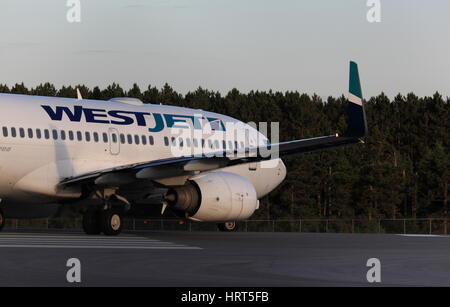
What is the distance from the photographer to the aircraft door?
101 feet

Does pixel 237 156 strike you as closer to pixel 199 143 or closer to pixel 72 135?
pixel 72 135

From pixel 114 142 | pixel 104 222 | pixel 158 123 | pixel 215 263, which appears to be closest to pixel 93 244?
pixel 104 222

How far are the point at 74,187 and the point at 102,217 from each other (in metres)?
1.27

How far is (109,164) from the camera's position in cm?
3083

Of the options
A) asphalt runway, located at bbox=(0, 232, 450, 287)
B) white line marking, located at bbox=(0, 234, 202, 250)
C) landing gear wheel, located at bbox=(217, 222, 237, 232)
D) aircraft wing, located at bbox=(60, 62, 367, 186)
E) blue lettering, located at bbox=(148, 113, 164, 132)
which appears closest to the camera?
asphalt runway, located at bbox=(0, 232, 450, 287)

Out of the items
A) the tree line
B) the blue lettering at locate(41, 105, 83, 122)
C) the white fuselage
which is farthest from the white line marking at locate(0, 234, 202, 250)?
the tree line

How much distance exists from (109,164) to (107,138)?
2.59 ft

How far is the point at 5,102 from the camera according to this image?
28.3 metres

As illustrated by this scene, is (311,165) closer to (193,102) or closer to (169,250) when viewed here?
(193,102)

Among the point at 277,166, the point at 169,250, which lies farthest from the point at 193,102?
the point at 169,250

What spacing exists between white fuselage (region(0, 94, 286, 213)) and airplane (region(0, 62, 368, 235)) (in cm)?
3

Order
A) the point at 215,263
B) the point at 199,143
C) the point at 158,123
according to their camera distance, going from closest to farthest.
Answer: the point at 215,263 → the point at 158,123 → the point at 199,143

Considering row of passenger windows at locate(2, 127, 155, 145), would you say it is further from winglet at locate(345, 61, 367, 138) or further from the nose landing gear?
winglet at locate(345, 61, 367, 138)

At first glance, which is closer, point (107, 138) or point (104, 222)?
point (104, 222)
